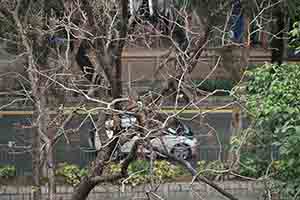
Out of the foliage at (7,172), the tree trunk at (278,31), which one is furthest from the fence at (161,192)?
the tree trunk at (278,31)

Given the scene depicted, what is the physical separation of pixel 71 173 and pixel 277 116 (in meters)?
6.60

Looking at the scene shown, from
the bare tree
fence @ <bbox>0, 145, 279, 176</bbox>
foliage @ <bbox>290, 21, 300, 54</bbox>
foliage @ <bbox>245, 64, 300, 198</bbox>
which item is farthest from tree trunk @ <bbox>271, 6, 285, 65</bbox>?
foliage @ <bbox>245, 64, 300, 198</bbox>

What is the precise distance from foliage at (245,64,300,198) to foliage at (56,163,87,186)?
5.68 m

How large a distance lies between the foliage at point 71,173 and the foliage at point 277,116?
5.68 m

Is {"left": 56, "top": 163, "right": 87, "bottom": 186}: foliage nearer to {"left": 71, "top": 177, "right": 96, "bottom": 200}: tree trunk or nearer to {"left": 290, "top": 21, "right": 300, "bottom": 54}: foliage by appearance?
{"left": 71, "top": 177, "right": 96, "bottom": 200}: tree trunk

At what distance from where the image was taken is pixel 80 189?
20.6ft

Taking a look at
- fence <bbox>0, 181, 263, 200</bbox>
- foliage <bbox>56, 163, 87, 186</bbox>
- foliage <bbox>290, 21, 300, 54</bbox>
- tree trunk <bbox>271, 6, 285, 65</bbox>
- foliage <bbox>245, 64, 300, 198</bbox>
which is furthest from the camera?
tree trunk <bbox>271, 6, 285, 65</bbox>

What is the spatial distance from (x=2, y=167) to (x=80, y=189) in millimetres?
5921

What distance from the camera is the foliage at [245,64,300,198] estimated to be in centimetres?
517

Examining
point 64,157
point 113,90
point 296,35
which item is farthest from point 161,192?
point 296,35

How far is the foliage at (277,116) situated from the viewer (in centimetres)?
517

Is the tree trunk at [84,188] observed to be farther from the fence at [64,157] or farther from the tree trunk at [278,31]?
the fence at [64,157]

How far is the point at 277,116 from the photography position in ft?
17.6

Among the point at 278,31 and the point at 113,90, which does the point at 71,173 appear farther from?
the point at 278,31
